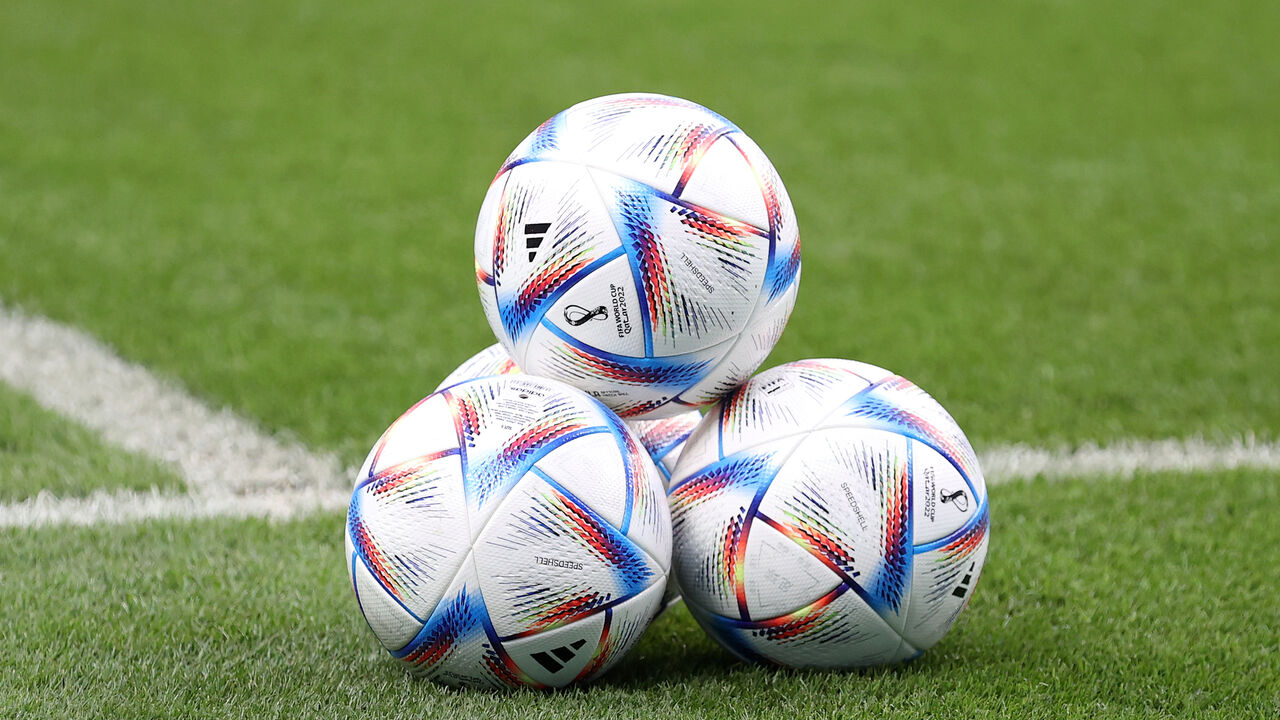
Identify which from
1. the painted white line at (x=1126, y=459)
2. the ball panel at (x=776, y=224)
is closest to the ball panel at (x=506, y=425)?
the ball panel at (x=776, y=224)

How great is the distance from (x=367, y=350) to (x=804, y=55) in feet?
19.6

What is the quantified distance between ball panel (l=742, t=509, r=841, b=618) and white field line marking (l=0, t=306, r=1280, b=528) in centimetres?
182

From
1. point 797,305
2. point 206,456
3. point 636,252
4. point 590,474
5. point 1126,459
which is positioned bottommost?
point 1126,459

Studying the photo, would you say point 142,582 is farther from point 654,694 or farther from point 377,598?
point 654,694

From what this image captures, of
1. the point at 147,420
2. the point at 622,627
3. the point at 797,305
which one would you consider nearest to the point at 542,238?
the point at 622,627

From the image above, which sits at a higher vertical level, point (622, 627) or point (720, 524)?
point (720, 524)

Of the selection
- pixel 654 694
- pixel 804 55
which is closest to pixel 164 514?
pixel 654 694

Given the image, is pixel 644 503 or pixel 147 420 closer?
pixel 644 503

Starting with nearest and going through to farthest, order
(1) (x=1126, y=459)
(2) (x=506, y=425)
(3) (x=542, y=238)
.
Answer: (2) (x=506, y=425)
(3) (x=542, y=238)
(1) (x=1126, y=459)

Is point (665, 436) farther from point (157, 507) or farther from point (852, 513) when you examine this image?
point (157, 507)

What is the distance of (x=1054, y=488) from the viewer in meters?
4.90

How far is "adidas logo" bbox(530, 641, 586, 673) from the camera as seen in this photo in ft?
10.6

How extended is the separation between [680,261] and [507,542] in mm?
771

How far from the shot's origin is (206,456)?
517cm
